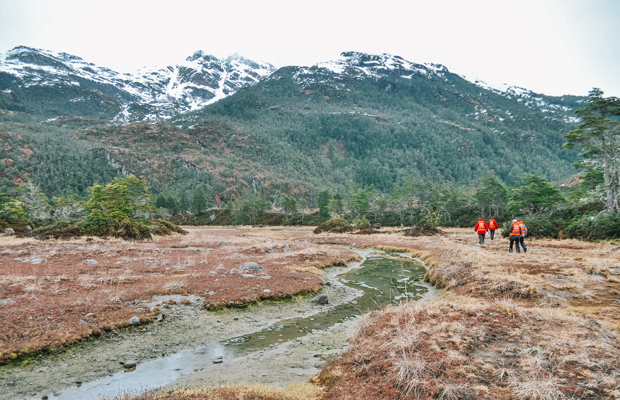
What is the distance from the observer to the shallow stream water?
7.10 meters

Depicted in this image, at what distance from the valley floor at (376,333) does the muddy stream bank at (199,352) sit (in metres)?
0.06

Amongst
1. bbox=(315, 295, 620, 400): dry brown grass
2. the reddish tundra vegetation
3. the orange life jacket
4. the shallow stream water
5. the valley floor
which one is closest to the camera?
bbox=(315, 295, 620, 400): dry brown grass

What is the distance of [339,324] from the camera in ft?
38.0

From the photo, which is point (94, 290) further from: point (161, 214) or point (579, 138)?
point (161, 214)

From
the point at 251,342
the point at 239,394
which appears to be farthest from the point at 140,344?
the point at 239,394

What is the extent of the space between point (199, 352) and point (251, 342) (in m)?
1.65

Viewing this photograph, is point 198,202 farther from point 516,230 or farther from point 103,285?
point 516,230

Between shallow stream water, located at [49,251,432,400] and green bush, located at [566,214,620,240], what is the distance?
54.9ft

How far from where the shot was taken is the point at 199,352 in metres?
9.16

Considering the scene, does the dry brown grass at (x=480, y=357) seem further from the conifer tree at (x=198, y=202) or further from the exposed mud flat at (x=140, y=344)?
the conifer tree at (x=198, y=202)

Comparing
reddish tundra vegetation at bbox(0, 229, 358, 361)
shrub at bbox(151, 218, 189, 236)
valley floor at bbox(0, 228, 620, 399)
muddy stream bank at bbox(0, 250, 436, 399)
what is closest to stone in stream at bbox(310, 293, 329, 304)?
muddy stream bank at bbox(0, 250, 436, 399)

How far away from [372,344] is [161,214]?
391ft

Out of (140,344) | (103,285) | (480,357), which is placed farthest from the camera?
(103,285)

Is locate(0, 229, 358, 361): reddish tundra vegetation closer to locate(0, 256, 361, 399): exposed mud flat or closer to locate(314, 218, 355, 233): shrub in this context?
locate(0, 256, 361, 399): exposed mud flat
